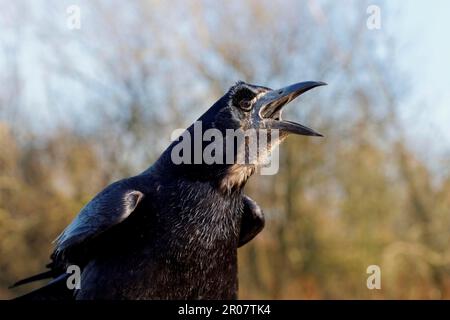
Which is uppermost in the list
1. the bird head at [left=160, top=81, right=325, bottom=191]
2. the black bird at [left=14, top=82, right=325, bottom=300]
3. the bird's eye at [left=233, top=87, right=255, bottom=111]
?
the bird's eye at [left=233, top=87, right=255, bottom=111]

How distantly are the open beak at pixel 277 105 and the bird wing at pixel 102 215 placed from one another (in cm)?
96

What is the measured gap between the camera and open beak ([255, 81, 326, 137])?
4.33 m

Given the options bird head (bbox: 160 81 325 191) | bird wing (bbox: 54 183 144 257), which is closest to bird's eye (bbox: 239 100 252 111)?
bird head (bbox: 160 81 325 191)

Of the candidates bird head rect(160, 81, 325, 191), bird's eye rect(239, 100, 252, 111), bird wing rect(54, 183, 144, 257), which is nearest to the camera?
bird wing rect(54, 183, 144, 257)

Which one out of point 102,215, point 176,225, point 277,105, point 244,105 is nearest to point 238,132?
point 244,105

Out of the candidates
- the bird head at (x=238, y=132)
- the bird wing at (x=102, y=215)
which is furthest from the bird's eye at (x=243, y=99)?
the bird wing at (x=102, y=215)

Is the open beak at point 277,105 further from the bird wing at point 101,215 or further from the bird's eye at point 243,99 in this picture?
the bird wing at point 101,215

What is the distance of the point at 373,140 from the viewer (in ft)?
54.9

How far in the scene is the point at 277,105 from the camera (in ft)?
14.5

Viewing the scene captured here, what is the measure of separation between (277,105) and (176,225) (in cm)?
107

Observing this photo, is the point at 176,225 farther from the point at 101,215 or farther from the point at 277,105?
the point at 277,105

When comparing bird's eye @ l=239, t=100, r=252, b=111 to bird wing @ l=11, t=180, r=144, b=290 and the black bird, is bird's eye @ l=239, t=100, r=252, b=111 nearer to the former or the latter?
the black bird
